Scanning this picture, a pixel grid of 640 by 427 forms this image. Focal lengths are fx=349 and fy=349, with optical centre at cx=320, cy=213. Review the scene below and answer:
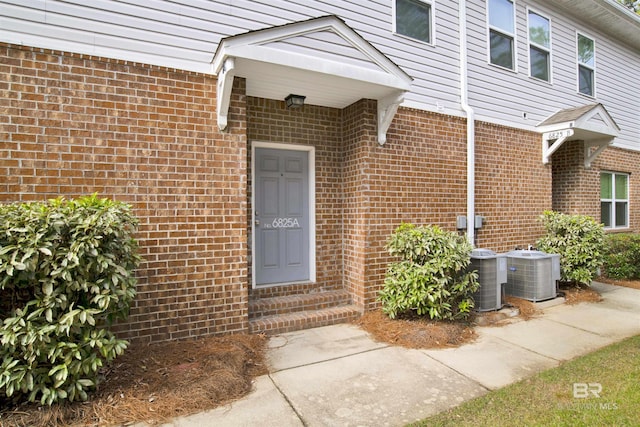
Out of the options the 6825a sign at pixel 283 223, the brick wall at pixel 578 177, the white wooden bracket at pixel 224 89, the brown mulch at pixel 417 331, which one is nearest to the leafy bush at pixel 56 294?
the white wooden bracket at pixel 224 89

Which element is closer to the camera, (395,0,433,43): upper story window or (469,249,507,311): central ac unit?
(469,249,507,311): central ac unit

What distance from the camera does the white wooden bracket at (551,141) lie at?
23.2 feet

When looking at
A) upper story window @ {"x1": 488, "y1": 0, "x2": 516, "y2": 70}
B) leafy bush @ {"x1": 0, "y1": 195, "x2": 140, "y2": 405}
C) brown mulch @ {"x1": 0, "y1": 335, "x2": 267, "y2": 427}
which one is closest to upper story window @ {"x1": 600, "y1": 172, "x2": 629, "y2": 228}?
upper story window @ {"x1": 488, "y1": 0, "x2": 516, "y2": 70}

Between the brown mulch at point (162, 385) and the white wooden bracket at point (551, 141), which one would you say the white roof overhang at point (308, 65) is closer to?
the brown mulch at point (162, 385)

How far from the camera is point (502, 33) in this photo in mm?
6953

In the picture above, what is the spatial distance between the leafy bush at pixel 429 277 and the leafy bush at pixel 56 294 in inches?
128

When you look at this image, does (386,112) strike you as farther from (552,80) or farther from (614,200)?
(614,200)

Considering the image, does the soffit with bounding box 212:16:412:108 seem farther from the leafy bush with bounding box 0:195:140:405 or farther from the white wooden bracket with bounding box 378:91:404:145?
the leafy bush with bounding box 0:195:140:405

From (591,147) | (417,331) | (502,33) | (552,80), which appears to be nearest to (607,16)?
(552,80)

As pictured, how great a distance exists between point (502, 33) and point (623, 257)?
218 inches

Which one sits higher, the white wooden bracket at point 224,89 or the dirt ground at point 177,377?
the white wooden bracket at point 224,89

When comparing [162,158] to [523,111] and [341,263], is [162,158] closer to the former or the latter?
[341,263]

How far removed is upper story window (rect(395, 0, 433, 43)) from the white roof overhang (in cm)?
167

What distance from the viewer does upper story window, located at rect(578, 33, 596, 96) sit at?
332 inches
